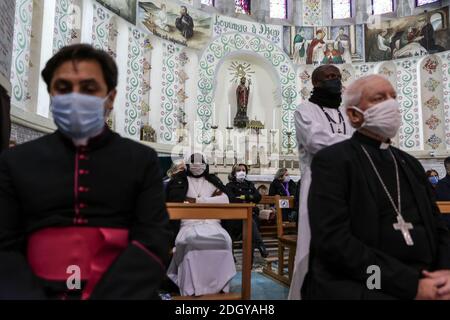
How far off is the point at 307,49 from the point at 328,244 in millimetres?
14015

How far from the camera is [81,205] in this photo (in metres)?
1.53

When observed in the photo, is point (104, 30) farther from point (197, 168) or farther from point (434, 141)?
point (434, 141)

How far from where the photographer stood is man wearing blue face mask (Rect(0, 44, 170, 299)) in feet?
4.74

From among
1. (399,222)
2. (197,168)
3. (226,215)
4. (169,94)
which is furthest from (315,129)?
(169,94)

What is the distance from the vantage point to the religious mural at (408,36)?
12867mm

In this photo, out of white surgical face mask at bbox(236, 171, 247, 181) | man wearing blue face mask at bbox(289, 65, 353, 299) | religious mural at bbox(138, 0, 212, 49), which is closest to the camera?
man wearing blue face mask at bbox(289, 65, 353, 299)

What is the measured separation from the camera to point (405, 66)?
13.5m

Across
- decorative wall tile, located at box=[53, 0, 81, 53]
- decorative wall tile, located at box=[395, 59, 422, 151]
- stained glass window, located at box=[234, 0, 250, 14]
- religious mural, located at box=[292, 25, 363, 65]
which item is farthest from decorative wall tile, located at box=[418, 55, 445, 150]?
decorative wall tile, located at box=[53, 0, 81, 53]

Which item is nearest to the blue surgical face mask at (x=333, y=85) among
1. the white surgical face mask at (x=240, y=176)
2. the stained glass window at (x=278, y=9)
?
the white surgical face mask at (x=240, y=176)

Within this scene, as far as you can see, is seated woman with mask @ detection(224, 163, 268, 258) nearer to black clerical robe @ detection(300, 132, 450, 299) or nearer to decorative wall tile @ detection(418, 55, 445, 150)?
black clerical robe @ detection(300, 132, 450, 299)

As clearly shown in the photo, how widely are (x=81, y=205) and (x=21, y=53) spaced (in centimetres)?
501

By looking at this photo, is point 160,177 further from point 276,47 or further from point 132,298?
point 276,47

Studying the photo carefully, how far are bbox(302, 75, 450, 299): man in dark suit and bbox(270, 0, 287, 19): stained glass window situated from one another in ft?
46.3

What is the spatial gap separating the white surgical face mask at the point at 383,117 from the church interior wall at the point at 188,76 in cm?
623
